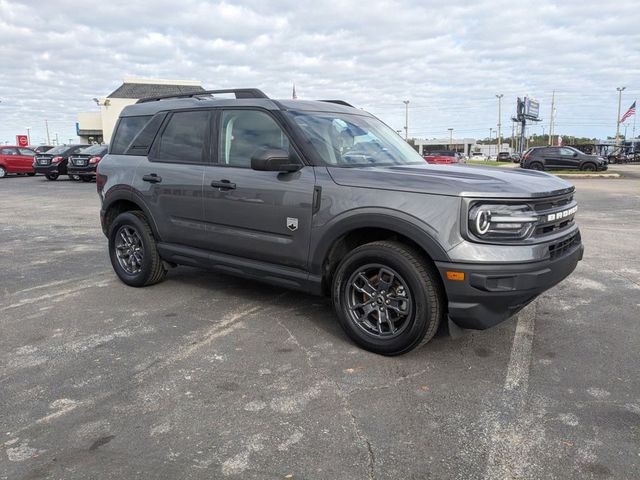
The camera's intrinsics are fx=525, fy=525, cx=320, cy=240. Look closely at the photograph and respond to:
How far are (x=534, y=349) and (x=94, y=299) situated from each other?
164 inches

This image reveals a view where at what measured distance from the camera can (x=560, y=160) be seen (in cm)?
3019

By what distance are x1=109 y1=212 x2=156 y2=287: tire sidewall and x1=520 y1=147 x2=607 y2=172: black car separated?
28.5 metres

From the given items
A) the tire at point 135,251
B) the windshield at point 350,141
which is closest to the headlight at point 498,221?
the windshield at point 350,141

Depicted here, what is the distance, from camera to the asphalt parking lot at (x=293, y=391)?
2.62m

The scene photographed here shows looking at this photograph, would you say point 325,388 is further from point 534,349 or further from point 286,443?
point 534,349

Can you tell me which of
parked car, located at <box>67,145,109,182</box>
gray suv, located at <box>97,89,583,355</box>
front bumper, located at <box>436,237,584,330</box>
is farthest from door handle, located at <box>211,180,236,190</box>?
parked car, located at <box>67,145,109,182</box>

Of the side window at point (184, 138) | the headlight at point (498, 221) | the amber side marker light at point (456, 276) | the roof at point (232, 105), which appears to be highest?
the roof at point (232, 105)

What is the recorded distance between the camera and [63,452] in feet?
8.84

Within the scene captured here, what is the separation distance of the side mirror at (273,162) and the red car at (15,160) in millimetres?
28764

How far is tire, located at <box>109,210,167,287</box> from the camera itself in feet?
17.9

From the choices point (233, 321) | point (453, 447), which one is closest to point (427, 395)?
point (453, 447)

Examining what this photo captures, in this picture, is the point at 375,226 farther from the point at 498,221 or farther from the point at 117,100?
the point at 117,100

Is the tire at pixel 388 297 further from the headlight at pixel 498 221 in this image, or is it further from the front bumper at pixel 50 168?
the front bumper at pixel 50 168

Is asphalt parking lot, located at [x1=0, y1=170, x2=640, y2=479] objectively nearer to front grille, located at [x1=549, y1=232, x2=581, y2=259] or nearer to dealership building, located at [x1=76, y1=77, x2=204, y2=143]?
front grille, located at [x1=549, y1=232, x2=581, y2=259]
